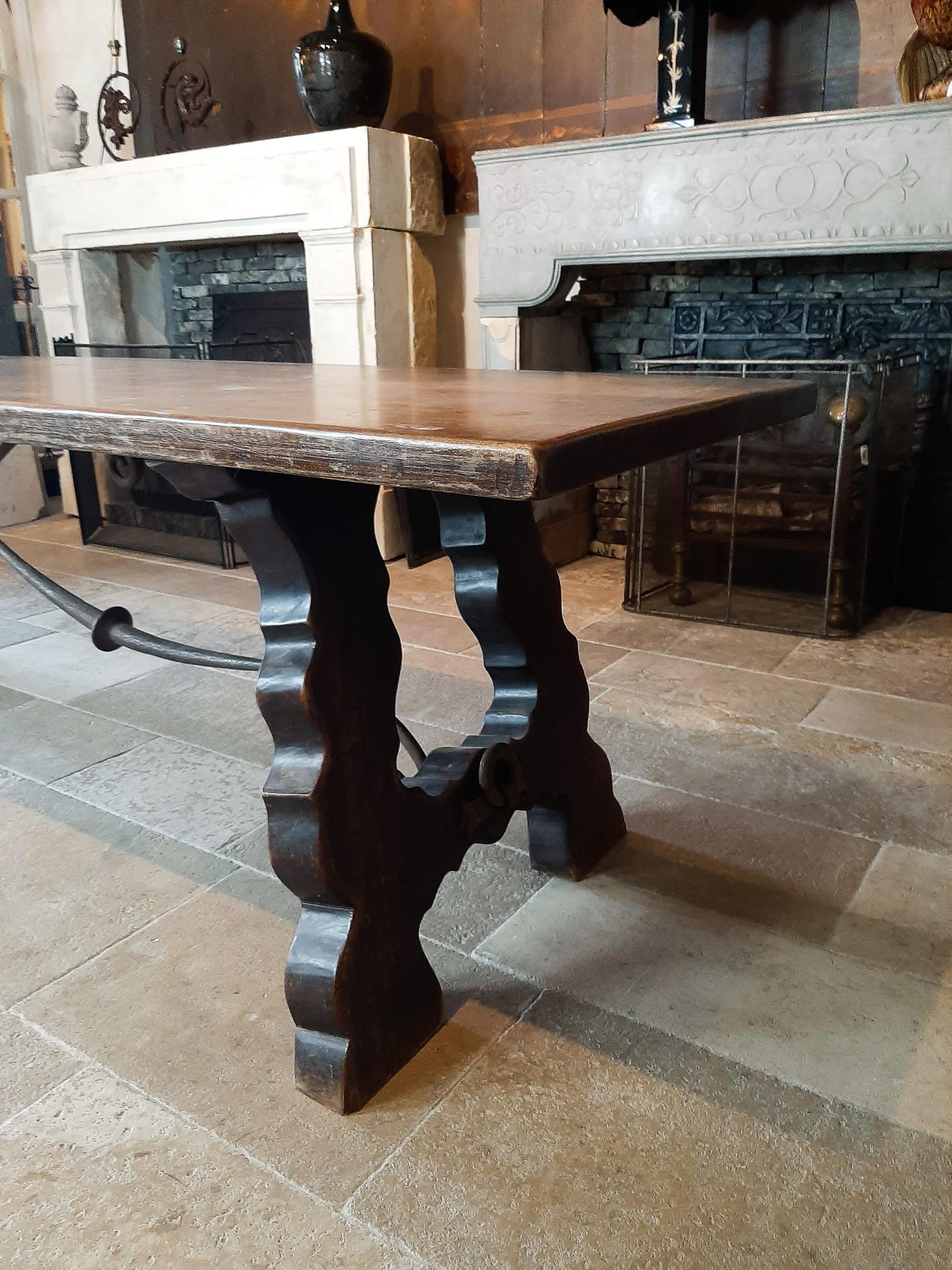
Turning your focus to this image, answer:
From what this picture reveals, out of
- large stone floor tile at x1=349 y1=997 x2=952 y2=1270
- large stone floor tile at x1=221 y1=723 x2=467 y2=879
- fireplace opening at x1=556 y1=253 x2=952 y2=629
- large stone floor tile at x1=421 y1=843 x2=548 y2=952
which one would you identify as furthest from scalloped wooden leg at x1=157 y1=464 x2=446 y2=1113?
fireplace opening at x1=556 y1=253 x2=952 y2=629

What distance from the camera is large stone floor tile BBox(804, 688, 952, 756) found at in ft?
7.23

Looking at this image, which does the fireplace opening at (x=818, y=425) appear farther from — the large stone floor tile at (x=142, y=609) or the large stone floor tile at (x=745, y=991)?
the large stone floor tile at (x=745, y=991)

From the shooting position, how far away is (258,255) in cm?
422

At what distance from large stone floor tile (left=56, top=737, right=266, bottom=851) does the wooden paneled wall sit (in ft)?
8.01

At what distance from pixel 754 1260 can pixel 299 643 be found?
78 centimetres

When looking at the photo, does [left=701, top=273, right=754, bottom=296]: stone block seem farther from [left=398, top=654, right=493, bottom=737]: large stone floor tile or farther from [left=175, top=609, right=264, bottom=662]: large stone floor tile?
[left=175, top=609, right=264, bottom=662]: large stone floor tile

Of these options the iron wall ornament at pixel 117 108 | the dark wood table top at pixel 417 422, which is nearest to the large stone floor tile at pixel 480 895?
the dark wood table top at pixel 417 422

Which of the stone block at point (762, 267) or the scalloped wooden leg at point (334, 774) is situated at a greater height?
the stone block at point (762, 267)

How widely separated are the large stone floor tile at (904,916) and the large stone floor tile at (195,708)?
1.21 m

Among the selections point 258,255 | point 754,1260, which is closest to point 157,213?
point 258,255

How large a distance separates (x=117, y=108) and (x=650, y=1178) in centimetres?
454

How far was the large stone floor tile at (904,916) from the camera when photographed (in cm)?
145

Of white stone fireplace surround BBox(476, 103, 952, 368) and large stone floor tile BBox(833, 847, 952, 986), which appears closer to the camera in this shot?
large stone floor tile BBox(833, 847, 952, 986)

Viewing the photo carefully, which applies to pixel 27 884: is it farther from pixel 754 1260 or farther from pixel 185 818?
pixel 754 1260
